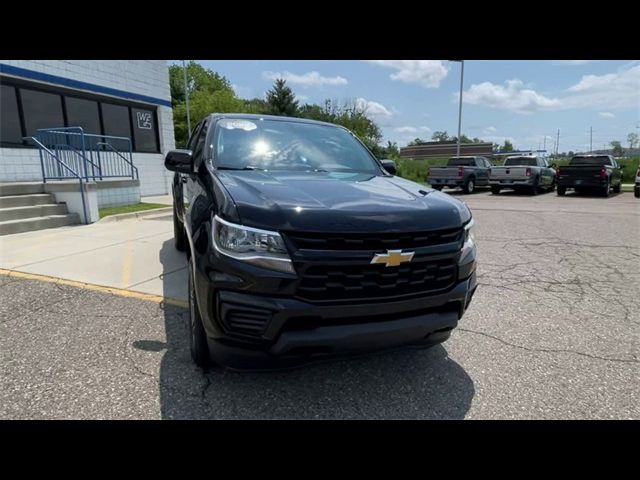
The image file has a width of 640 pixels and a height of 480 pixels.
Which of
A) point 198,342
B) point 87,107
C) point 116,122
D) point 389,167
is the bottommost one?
point 198,342

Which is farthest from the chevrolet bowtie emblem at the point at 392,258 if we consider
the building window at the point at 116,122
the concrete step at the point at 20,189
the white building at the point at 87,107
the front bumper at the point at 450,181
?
the front bumper at the point at 450,181

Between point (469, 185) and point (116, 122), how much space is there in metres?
15.8

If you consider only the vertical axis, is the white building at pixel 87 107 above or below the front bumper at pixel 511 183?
above

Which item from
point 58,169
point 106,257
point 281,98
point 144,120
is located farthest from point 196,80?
point 106,257

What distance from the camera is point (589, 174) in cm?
1725

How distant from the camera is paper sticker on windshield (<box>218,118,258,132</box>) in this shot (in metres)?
3.50

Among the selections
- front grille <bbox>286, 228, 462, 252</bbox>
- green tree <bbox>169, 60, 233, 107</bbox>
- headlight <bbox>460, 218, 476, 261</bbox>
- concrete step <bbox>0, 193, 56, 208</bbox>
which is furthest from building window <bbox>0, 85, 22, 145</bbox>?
green tree <bbox>169, 60, 233, 107</bbox>

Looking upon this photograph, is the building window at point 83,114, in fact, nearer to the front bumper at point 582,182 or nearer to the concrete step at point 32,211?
the concrete step at point 32,211

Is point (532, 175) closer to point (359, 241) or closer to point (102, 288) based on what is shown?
point (102, 288)

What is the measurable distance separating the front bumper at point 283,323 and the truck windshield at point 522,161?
19535 mm

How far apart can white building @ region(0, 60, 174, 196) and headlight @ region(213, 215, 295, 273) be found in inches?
436

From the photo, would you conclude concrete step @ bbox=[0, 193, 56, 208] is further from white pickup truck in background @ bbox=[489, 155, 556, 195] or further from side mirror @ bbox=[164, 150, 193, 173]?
white pickup truck in background @ bbox=[489, 155, 556, 195]

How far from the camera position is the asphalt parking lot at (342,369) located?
236cm
